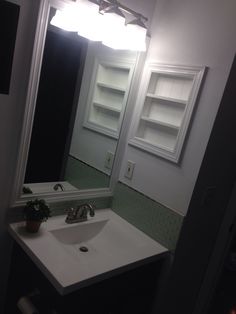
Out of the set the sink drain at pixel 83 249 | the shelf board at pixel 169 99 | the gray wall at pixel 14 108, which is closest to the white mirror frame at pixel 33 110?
the gray wall at pixel 14 108

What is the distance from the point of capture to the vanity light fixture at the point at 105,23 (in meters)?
1.31

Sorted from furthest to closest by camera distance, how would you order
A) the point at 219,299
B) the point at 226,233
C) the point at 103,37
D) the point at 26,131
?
the point at 219,299, the point at 226,233, the point at 103,37, the point at 26,131

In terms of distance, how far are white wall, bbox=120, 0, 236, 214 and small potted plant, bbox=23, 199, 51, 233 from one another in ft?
1.96

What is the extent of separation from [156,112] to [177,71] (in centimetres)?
27

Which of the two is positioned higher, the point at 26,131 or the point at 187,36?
the point at 187,36

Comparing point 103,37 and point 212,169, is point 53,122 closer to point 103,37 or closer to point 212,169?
point 103,37

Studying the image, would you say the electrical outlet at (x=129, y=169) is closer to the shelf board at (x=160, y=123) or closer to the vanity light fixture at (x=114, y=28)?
the shelf board at (x=160, y=123)

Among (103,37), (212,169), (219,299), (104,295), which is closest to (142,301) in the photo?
(104,295)

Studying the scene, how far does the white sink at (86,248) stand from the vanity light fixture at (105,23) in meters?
1.00

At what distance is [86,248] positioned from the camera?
1537mm

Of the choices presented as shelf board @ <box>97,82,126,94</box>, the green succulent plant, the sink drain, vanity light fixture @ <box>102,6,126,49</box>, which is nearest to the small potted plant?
the green succulent plant

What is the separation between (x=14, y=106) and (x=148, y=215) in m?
0.95

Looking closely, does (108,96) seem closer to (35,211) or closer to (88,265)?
(35,211)

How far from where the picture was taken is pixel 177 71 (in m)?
1.51
